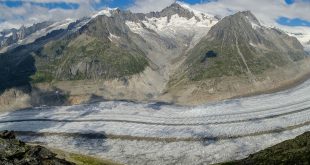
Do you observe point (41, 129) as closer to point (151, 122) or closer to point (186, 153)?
point (151, 122)

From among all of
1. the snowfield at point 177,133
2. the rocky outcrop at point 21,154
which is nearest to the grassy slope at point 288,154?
the rocky outcrop at point 21,154

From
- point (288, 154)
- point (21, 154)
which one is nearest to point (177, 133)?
point (288, 154)

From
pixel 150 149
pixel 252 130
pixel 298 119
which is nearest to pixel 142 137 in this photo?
pixel 150 149

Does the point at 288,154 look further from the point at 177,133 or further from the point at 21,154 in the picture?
the point at 177,133

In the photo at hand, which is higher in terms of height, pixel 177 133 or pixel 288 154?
pixel 288 154

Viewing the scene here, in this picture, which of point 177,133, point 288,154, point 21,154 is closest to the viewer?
point 21,154

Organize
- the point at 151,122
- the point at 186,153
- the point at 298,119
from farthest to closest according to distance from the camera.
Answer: the point at 151,122 → the point at 298,119 → the point at 186,153

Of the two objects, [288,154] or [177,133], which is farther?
[177,133]

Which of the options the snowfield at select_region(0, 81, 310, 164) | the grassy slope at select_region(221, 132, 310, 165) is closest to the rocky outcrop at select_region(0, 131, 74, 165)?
the grassy slope at select_region(221, 132, 310, 165)
